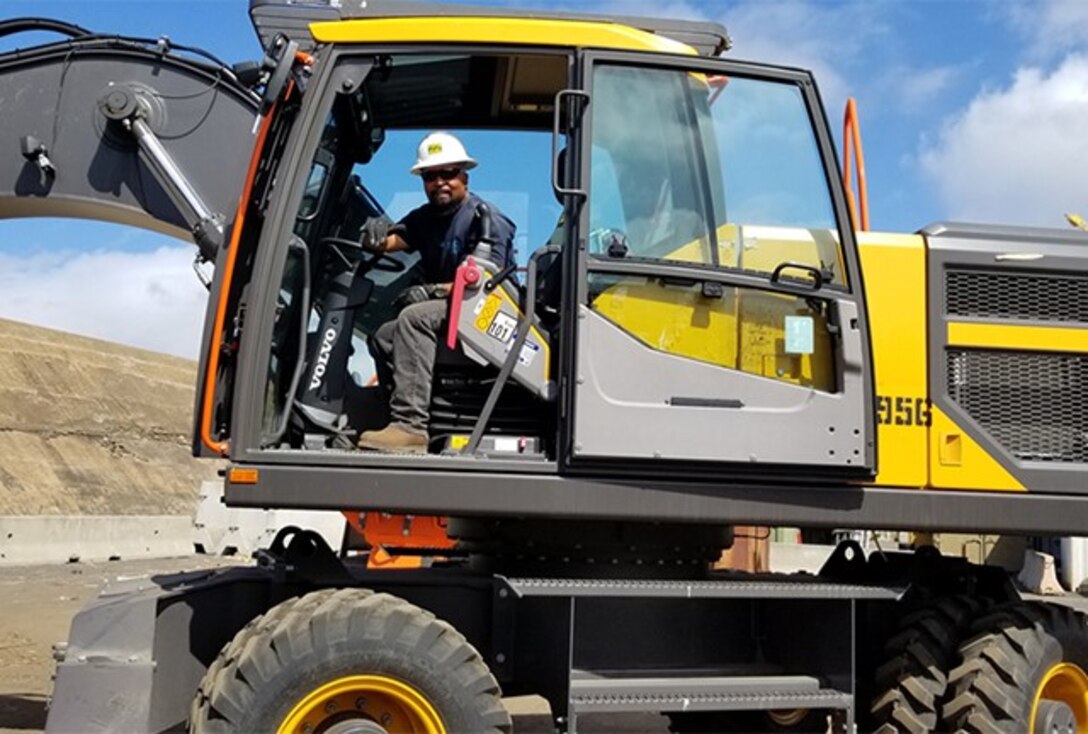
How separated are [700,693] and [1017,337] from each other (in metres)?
2.08

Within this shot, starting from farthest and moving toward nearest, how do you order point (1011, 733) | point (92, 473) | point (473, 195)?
point (92, 473) < point (473, 195) < point (1011, 733)

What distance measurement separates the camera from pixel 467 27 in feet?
14.6

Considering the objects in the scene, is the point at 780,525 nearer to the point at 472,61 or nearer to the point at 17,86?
the point at 472,61

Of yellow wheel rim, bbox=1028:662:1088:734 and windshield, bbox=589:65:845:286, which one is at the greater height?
windshield, bbox=589:65:845:286

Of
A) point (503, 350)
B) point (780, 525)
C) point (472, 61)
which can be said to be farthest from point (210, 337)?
point (780, 525)

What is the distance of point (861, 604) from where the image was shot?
17.0 feet

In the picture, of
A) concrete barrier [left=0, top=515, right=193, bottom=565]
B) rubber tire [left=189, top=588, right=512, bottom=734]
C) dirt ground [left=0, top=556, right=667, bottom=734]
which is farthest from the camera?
concrete barrier [left=0, top=515, right=193, bottom=565]

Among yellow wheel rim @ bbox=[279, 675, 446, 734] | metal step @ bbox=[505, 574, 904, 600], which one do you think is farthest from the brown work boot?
yellow wheel rim @ bbox=[279, 675, 446, 734]

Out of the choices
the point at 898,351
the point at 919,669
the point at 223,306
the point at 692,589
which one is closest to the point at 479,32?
the point at 223,306

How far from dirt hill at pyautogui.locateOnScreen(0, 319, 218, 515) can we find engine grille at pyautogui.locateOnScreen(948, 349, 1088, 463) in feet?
71.2

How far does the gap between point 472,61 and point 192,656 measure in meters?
2.78

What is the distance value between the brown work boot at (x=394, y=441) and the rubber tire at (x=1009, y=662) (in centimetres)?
250

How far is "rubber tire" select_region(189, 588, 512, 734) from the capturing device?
3.99 meters

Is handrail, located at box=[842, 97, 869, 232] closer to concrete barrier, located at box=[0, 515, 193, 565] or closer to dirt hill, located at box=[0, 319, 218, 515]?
concrete barrier, located at box=[0, 515, 193, 565]
